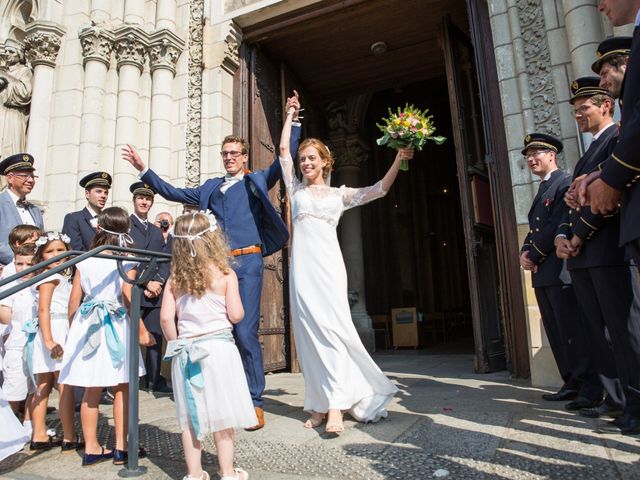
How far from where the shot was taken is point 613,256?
2854 millimetres

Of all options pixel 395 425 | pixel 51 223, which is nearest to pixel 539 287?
pixel 395 425

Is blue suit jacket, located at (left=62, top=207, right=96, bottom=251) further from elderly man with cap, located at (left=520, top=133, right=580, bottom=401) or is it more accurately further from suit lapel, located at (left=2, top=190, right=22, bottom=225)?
elderly man with cap, located at (left=520, top=133, right=580, bottom=401)

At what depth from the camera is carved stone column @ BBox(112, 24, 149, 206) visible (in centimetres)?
690

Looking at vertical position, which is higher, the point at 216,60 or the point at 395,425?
the point at 216,60

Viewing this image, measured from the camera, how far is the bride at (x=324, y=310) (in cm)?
325

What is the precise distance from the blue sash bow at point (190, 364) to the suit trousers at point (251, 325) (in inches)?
45.9

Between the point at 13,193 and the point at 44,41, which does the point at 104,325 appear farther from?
the point at 44,41

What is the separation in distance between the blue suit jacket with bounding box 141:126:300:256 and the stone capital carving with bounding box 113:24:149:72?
4038 mm

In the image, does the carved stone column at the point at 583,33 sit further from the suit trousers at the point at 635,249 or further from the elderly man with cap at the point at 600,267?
the suit trousers at the point at 635,249

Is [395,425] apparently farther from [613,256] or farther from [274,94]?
[274,94]

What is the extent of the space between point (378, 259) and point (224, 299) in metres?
13.0

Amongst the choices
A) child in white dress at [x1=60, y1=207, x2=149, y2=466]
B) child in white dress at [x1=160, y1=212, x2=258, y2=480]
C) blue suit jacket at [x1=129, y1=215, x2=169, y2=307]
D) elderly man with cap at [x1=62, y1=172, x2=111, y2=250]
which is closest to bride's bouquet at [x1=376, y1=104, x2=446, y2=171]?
child in white dress at [x1=160, y1=212, x2=258, y2=480]

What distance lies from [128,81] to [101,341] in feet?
17.4

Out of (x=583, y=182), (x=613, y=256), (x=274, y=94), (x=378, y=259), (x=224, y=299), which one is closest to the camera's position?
(x=583, y=182)
